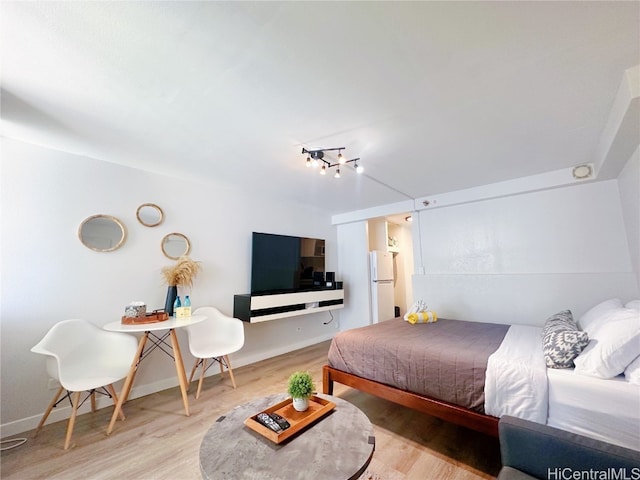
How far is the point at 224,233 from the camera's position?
11.8ft

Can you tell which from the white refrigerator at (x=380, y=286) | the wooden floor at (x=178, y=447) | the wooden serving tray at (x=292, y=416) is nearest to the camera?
the wooden serving tray at (x=292, y=416)

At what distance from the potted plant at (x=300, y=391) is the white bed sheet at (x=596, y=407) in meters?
1.42

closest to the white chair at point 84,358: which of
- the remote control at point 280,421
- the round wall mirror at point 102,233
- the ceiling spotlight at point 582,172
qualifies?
the round wall mirror at point 102,233

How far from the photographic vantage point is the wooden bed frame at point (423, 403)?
1.63 metres

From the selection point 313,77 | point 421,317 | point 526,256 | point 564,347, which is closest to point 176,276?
point 313,77

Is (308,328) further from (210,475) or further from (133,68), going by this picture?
(133,68)

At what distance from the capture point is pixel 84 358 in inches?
90.0

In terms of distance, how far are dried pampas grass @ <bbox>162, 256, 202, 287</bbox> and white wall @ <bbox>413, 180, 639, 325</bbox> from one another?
3363 millimetres

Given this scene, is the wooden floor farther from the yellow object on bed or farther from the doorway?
the doorway

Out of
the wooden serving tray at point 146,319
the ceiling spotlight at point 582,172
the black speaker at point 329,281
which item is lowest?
the wooden serving tray at point 146,319

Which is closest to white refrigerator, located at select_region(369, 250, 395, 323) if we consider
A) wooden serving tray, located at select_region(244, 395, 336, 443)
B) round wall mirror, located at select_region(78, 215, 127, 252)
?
wooden serving tray, located at select_region(244, 395, 336, 443)

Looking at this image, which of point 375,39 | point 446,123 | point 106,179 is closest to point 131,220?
point 106,179

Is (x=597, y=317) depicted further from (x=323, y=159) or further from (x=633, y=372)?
Result: (x=323, y=159)

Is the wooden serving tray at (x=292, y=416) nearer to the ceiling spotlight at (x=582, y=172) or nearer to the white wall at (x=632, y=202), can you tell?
the white wall at (x=632, y=202)
